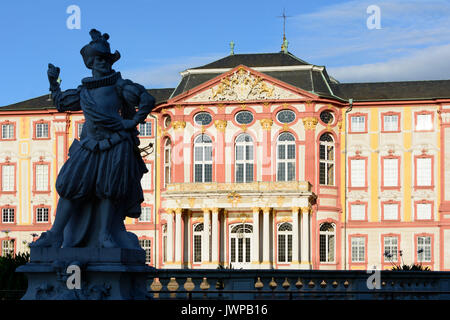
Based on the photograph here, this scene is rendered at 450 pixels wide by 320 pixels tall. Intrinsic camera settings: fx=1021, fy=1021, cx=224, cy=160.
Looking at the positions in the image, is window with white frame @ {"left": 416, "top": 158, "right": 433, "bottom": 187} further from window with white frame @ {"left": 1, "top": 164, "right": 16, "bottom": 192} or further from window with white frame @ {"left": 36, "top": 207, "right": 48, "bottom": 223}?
window with white frame @ {"left": 1, "top": 164, "right": 16, "bottom": 192}

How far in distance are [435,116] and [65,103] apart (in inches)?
1911

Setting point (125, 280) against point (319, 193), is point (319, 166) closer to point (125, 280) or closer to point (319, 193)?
point (319, 193)

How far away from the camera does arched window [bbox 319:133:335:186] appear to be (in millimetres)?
59719

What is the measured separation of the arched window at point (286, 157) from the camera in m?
58.8

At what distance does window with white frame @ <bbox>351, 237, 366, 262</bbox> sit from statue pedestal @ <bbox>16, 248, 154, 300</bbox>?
47.5 m

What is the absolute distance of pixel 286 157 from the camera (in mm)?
59094

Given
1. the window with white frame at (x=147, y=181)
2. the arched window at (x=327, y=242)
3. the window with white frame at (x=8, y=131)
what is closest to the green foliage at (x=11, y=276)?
the arched window at (x=327, y=242)

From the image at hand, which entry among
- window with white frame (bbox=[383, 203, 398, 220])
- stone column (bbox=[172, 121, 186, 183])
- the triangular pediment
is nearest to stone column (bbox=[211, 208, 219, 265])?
stone column (bbox=[172, 121, 186, 183])

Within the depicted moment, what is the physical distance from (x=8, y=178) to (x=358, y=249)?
22.5m

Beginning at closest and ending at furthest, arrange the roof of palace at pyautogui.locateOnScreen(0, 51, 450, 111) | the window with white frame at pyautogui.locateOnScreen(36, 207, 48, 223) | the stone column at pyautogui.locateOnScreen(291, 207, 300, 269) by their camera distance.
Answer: the stone column at pyautogui.locateOnScreen(291, 207, 300, 269) < the roof of palace at pyautogui.locateOnScreen(0, 51, 450, 111) < the window with white frame at pyautogui.locateOnScreen(36, 207, 48, 223)

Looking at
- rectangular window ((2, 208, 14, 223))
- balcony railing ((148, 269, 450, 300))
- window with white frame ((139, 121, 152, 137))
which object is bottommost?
rectangular window ((2, 208, 14, 223))

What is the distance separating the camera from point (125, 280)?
13.0 meters

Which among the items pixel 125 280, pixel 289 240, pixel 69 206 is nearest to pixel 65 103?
pixel 69 206

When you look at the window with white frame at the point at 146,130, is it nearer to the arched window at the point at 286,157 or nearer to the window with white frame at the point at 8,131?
the window with white frame at the point at 8,131
